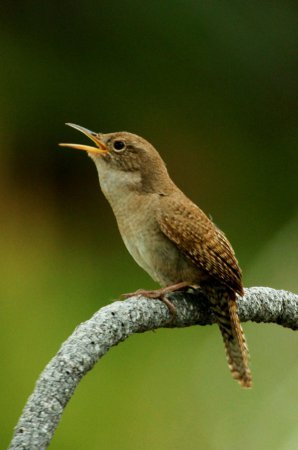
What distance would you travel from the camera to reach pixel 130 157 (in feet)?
8.21

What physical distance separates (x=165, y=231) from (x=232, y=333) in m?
0.29

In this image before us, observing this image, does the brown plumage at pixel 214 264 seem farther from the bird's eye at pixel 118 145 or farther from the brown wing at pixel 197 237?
the bird's eye at pixel 118 145

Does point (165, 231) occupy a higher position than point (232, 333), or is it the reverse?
point (165, 231)

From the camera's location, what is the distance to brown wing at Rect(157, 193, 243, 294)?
7.12ft

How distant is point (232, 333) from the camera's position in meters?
2.16

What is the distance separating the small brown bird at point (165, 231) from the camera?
2.12m

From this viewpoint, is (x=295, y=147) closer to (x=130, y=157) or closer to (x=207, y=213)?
(x=207, y=213)

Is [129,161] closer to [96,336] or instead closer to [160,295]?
[160,295]

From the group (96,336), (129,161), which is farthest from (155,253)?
(96,336)

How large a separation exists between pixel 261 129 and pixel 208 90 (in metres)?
0.28

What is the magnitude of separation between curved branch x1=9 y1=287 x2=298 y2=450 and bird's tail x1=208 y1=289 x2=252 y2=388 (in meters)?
0.09

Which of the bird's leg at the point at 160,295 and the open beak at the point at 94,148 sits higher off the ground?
the open beak at the point at 94,148

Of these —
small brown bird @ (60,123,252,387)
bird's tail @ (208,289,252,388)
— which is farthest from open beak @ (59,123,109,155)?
bird's tail @ (208,289,252,388)

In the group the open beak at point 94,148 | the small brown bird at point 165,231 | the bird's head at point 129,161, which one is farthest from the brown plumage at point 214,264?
the open beak at point 94,148
